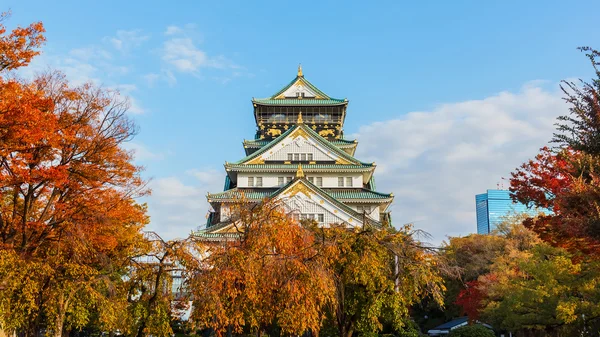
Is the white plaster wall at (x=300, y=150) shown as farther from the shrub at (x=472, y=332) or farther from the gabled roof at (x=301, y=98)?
the shrub at (x=472, y=332)

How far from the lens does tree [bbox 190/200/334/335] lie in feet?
Result: 51.0

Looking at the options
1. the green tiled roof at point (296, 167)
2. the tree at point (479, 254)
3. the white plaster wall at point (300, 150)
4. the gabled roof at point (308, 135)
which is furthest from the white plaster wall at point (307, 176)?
the tree at point (479, 254)

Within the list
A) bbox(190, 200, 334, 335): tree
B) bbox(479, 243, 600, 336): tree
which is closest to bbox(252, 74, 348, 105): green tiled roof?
bbox(479, 243, 600, 336): tree

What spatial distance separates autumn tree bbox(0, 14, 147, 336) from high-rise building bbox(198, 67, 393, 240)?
17.8m

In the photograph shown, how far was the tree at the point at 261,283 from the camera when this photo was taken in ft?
51.0

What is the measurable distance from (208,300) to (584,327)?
18.4 metres

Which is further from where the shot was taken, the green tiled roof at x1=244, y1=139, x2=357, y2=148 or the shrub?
the green tiled roof at x1=244, y1=139, x2=357, y2=148

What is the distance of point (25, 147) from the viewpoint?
1686cm

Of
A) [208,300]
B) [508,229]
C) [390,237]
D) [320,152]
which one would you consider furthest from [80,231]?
[508,229]

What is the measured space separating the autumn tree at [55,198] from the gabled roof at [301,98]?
1224 inches

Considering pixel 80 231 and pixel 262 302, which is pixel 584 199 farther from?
pixel 80 231

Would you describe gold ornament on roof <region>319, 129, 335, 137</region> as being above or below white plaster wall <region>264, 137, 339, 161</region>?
above

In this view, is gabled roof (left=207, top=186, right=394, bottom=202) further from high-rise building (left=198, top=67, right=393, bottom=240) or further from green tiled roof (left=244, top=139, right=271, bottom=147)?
green tiled roof (left=244, top=139, right=271, bottom=147)

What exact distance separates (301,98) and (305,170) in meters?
10.2
